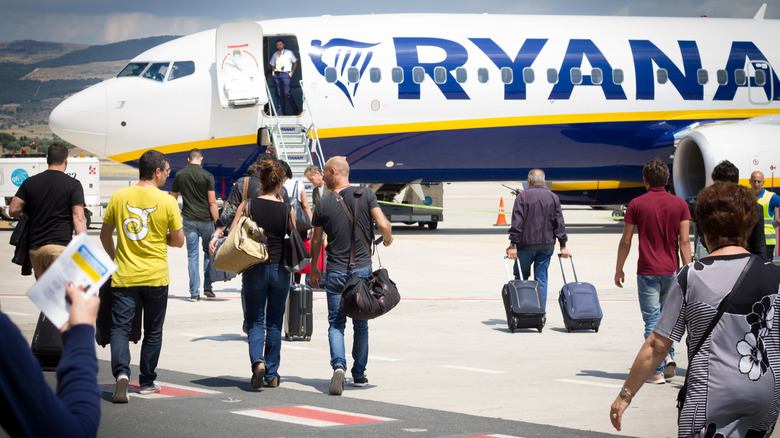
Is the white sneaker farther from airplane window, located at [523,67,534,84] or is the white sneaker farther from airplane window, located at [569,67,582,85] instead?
airplane window, located at [569,67,582,85]

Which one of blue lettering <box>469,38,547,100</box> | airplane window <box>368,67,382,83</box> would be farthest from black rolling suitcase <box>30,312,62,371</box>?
blue lettering <box>469,38,547,100</box>

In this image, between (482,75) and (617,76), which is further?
(617,76)

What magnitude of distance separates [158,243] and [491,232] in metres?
17.7

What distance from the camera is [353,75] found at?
68.2 ft

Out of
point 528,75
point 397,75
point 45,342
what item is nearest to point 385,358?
point 45,342

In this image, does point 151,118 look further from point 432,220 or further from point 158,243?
point 158,243

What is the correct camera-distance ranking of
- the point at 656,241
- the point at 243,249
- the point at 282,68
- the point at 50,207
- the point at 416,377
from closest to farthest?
the point at 243,249
the point at 656,241
the point at 416,377
the point at 50,207
the point at 282,68

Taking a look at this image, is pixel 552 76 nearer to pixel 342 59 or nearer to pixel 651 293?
pixel 342 59

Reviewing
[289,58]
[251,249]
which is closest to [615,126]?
[289,58]

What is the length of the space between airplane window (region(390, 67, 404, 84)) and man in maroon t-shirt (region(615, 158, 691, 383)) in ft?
42.4

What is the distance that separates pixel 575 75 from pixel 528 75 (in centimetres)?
113

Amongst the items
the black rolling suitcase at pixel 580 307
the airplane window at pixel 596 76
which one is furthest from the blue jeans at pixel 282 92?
the black rolling suitcase at pixel 580 307

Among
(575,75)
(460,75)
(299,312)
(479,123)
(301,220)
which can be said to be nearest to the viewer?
(301,220)

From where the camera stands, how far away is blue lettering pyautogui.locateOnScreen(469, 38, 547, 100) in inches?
852
